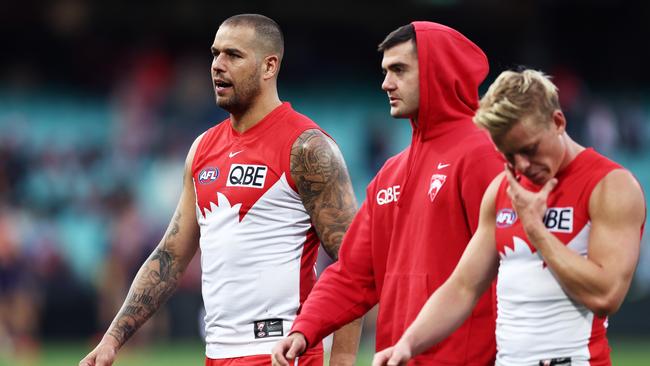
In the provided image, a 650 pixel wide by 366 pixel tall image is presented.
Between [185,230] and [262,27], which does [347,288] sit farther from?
[262,27]

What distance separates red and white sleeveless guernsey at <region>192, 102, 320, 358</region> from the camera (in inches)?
255

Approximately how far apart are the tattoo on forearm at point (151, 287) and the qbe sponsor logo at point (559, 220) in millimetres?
2799

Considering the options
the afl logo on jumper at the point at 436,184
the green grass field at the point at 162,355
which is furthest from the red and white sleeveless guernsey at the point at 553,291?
the green grass field at the point at 162,355

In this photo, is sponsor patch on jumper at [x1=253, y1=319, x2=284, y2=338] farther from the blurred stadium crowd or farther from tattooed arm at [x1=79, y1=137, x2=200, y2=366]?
the blurred stadium crowd

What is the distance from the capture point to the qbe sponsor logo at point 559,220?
4.78 meters

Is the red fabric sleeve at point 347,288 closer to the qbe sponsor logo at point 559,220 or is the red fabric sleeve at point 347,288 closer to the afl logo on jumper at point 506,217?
the afl logo on jumper at point 506,217

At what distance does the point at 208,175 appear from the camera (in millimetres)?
6746

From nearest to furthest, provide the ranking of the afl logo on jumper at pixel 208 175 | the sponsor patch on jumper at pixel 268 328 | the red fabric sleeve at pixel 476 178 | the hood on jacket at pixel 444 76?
the red fabric sleeve at pixel 476 178 < the hood on jacket at pixel 444 76 < the sponsor patch on jumper at pixel 268 328 < the afl logo on jumper at pixel 208 175

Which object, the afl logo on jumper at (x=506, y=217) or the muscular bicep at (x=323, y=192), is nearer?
the afl logo on jumper at (x=506, y=217)

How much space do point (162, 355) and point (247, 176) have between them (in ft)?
34.2

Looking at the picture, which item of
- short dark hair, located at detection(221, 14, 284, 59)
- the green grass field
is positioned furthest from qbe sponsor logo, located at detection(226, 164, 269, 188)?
the green grass field

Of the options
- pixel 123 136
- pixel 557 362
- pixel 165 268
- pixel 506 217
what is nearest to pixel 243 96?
pixel 165 268

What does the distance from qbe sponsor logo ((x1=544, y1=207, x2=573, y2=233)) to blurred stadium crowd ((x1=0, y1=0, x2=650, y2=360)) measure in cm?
1293

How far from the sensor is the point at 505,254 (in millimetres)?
4988
